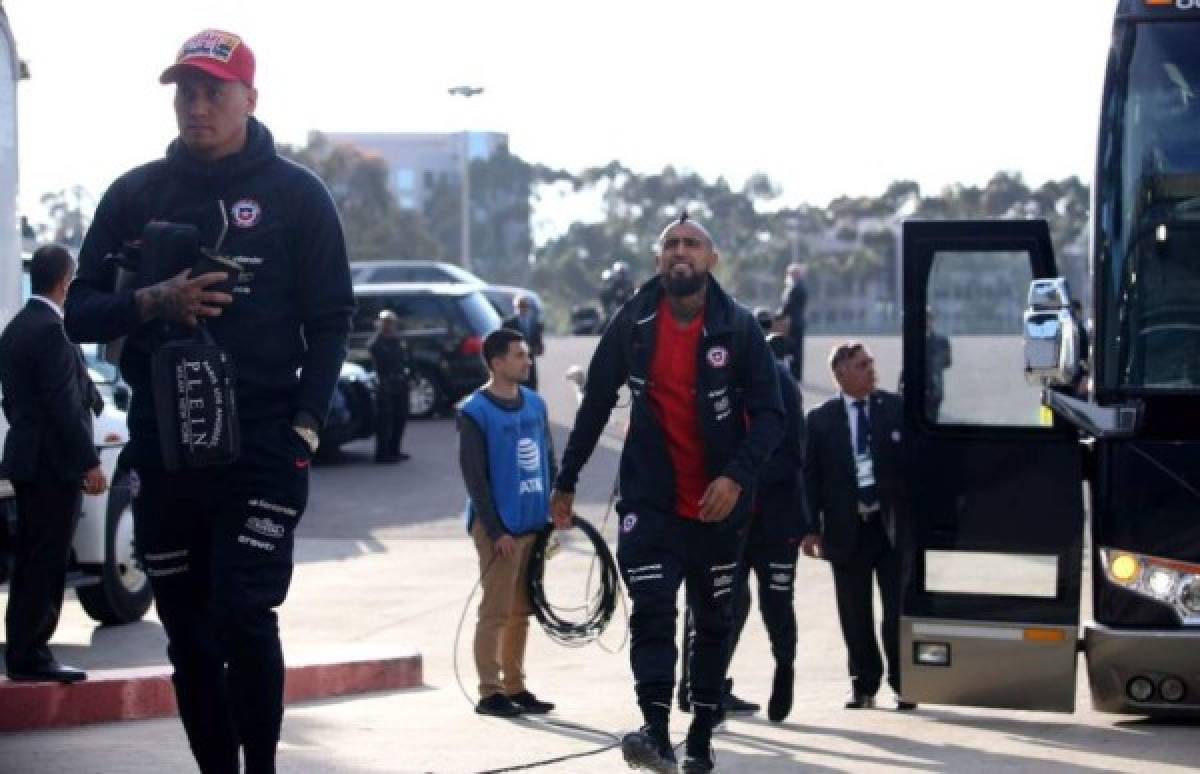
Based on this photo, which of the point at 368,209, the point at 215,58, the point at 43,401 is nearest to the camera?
→ the point at 215,58

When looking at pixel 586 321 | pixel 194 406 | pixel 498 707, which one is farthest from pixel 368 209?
pixel 194 406

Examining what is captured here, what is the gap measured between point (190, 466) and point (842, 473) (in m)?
5.85

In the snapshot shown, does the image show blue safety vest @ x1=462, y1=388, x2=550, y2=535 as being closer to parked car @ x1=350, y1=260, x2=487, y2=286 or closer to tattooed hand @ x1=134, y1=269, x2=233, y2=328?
tattooed hand @ x1=134, y1=269, x2=233, y2=328

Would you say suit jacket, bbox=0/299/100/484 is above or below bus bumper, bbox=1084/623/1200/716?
above

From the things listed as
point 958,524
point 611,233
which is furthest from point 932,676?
point 611,233

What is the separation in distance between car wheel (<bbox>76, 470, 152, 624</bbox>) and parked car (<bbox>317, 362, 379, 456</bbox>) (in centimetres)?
1128

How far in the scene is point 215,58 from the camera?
635 cm

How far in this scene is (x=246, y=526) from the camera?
6.23 meters

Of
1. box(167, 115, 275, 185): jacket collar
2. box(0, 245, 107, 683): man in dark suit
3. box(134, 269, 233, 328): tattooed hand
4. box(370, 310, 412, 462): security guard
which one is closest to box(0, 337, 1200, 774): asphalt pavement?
box(0, 245, 107, 683): man in dark suit

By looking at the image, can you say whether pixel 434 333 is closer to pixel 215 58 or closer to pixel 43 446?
pixel 43 446

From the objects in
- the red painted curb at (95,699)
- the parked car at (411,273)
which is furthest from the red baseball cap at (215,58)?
the parked car at (411,273)

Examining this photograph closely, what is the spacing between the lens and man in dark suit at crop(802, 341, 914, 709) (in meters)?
11.6

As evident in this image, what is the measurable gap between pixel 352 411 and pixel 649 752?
18855 mm

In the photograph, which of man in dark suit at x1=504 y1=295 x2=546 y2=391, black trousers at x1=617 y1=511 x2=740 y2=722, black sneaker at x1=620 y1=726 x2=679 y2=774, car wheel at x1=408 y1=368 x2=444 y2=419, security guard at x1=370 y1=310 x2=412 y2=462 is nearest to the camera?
black sneaker at x1=620 y1=726 x2=679 y2=774
